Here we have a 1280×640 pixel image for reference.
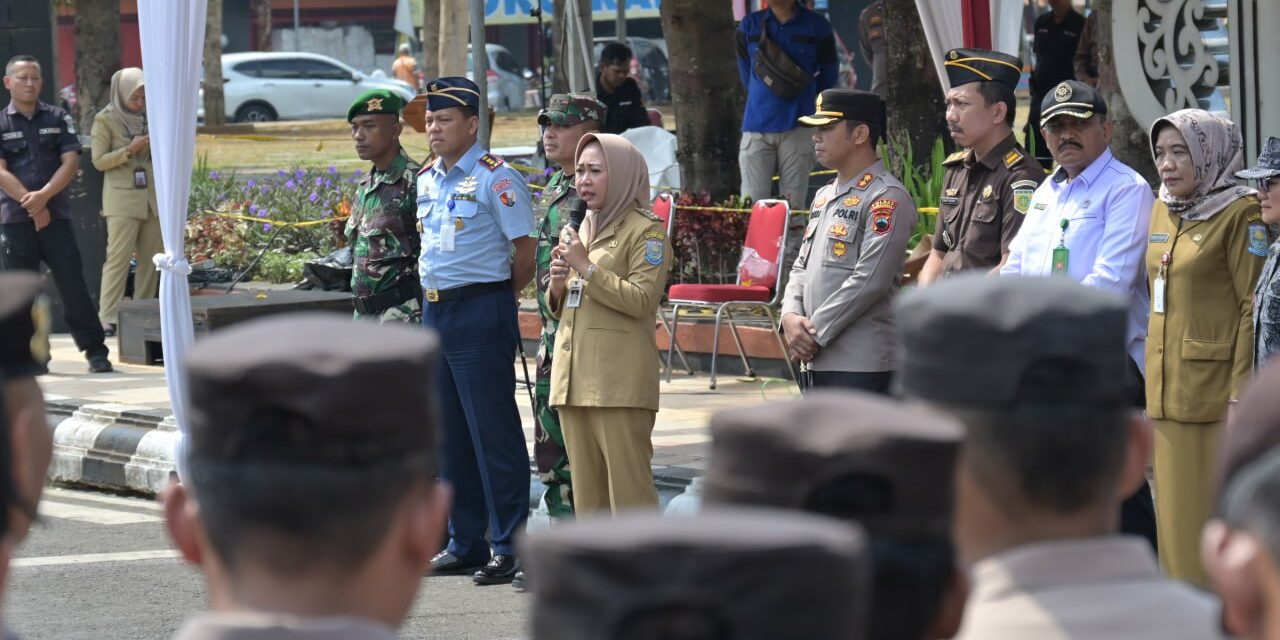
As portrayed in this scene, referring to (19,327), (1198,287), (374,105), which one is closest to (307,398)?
(19,327)

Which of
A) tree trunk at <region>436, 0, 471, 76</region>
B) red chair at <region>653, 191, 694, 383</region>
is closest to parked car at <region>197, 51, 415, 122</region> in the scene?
tree trunk at <region>436, 0, 471, 76</region>

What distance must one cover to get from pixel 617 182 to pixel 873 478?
4966 millimetres

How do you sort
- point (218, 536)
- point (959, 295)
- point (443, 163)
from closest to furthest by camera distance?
point (218, 536), point (959, 295), point (443, 163)

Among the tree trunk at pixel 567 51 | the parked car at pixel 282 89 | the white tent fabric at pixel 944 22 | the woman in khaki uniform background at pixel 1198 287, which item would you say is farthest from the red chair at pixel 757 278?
the parked car at pixel 282 89

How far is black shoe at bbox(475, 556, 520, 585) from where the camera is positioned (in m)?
7.54

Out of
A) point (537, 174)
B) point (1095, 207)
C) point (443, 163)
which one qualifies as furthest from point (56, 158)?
point (1095, 207)

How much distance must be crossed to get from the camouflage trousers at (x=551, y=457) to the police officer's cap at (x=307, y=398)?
17.7 feet

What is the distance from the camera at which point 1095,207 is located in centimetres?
629

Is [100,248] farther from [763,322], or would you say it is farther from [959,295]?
[959,295]

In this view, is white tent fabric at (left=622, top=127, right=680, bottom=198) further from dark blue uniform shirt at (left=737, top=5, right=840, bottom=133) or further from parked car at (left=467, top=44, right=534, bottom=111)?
parked car at (left=467, top=44, right=534, bottom=111)

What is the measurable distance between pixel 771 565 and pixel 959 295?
77cm

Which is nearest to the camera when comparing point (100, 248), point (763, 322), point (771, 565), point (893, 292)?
point (771, 565)

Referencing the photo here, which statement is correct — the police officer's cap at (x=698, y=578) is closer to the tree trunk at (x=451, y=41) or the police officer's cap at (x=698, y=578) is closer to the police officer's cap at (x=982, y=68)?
the police officer's cap at (x=982, y=68)

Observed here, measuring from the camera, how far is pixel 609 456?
6934 millimetres
